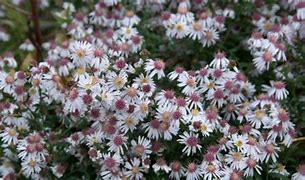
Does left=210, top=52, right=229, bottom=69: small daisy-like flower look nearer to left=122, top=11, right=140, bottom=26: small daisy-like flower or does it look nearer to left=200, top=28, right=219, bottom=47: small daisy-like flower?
left=200, top=28, right=219, bottom=47: small daisy-like flower

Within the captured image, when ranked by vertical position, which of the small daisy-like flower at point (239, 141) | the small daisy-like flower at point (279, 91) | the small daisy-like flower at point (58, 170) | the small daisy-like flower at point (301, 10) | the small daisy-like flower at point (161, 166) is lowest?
the small daisy-like flower at point (58, 170)

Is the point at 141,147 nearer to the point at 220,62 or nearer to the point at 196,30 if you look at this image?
the point at 220,62

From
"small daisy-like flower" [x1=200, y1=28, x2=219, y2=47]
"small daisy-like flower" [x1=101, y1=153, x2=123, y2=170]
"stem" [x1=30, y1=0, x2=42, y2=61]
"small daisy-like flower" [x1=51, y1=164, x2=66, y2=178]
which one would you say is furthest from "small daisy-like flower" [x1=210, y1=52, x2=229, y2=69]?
"stem" [x1=30, y1=0, x2=42, y2=61]

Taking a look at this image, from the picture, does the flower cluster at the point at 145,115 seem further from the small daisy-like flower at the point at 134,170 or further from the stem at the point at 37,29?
the stem at the point at 37,29

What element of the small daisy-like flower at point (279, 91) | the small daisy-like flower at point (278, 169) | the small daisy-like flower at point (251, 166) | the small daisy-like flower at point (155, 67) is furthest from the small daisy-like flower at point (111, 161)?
the small daisy-like flower at point (279, 91)

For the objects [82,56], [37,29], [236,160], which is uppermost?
[82,56]

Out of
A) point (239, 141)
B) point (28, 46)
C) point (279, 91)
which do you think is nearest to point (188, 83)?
point (239, 141)

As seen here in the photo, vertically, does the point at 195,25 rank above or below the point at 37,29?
above

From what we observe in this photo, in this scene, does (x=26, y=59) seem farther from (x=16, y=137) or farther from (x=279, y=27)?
(x=279, y=27)

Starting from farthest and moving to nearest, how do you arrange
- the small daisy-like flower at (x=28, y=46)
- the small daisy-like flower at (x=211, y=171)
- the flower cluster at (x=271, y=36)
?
the small daisy-like flower at (x=28, y=46) < the flower cluster at (x=271, y=36) < the small daisy-like flower at (x=211, y=171)

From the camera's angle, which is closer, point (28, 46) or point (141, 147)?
point (141, 147)

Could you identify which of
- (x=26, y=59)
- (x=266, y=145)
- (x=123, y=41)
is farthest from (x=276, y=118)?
(x=26, y=59)
